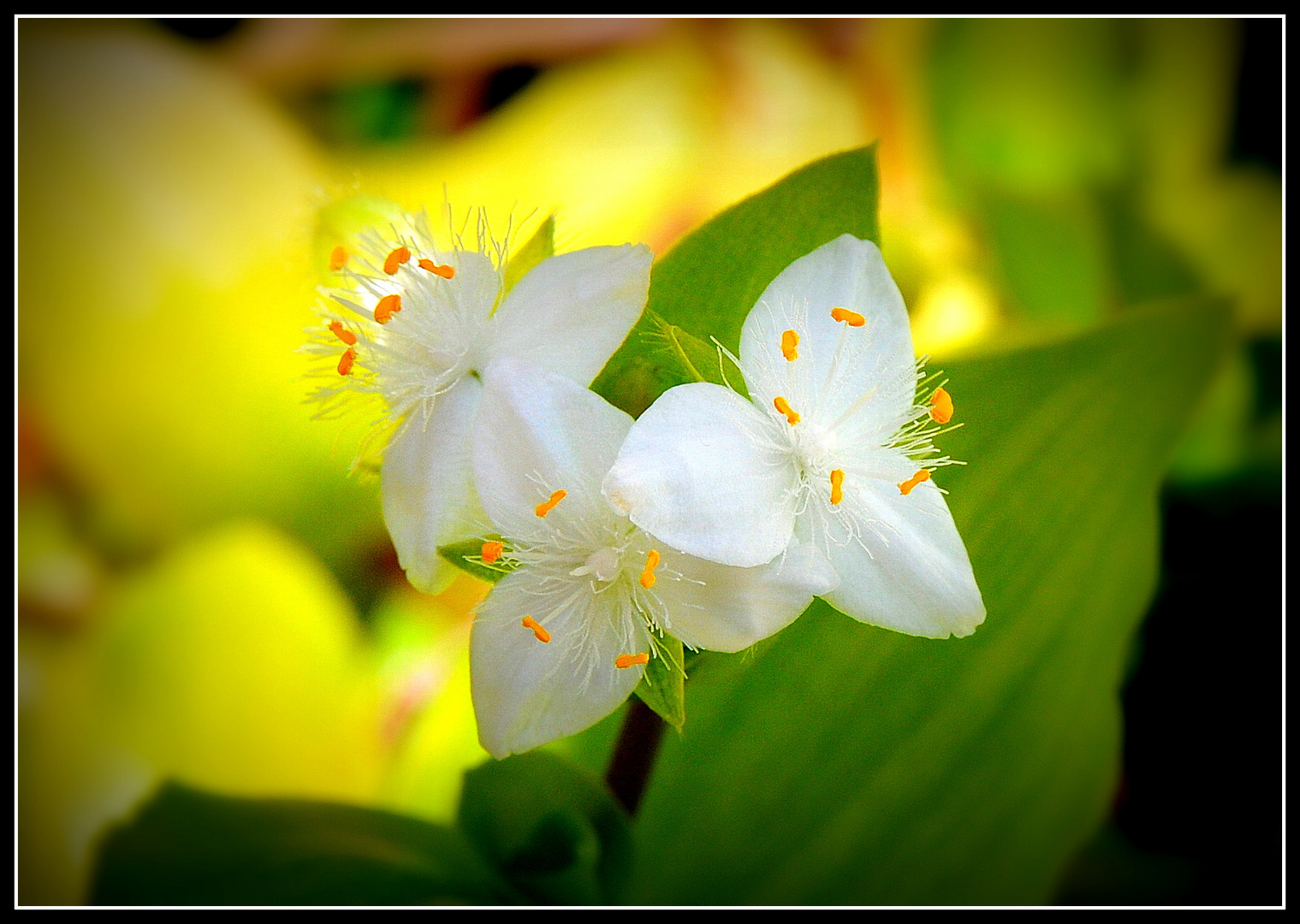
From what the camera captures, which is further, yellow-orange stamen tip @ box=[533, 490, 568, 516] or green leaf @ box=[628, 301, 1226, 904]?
green leaf @ box=[628, 301, 1226, 904]

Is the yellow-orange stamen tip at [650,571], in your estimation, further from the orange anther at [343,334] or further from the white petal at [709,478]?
the orange anther at [343,334]

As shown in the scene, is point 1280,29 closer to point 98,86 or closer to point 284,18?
point 284,18

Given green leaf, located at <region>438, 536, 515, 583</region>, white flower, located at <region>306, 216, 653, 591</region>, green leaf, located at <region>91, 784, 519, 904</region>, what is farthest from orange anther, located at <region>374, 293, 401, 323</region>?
green leaf, located at <region>91, 784, 519, 904</region>

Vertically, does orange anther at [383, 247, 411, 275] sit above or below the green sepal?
above

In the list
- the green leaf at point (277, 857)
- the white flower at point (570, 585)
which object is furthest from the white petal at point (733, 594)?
the green leaf at point (277, 857)

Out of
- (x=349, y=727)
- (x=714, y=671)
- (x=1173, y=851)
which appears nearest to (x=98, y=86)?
(x=349, y=727)

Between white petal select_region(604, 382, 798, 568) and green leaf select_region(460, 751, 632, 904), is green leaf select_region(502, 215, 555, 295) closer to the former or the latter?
white petal select_region(604, 382, 798, 568)

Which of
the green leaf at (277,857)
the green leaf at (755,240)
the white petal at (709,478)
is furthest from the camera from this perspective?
the green leaf at (277,857)
